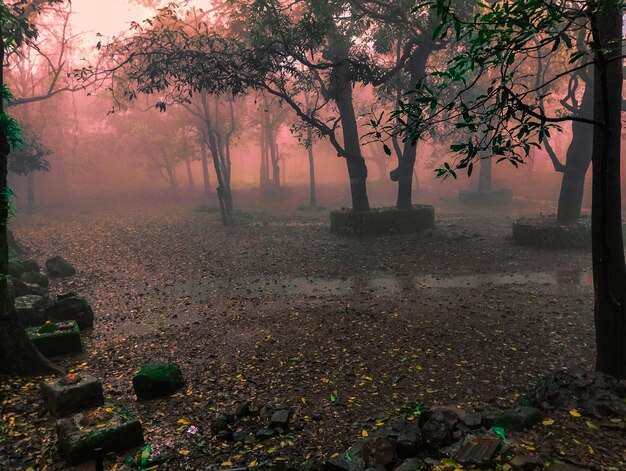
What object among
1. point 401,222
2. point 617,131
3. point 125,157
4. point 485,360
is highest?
point 125,157

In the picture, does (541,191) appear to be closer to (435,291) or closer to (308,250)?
(308,250)

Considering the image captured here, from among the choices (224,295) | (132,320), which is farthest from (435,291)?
(132,320)

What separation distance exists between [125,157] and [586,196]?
1779 inches

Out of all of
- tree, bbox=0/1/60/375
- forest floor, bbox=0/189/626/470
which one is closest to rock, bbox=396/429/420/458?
forest floor, bbox=0/189/626/470

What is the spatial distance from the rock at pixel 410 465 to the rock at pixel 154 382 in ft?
12.6

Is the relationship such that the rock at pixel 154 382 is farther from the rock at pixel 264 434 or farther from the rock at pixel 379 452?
the rock at pixel 379 452

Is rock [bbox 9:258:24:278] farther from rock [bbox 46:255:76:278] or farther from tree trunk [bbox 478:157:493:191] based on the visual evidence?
tree trunk [bbox 478:157:493:191]

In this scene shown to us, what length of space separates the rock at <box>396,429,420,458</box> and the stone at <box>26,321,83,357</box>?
6.70 metres

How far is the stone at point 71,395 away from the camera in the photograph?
625 cm

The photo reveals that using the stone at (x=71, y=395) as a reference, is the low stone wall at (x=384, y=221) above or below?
above

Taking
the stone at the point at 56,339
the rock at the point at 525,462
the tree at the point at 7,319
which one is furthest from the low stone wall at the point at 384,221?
→ the rock at the point at 525,462

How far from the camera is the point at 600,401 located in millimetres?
5383

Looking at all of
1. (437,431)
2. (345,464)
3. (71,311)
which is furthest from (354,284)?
(345,464)

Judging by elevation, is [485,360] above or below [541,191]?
below
